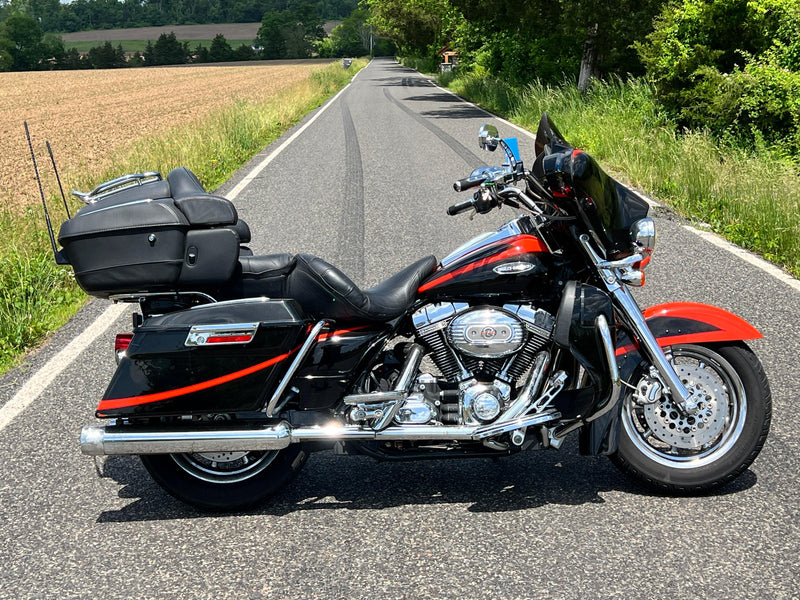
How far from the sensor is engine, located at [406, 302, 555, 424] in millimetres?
3408

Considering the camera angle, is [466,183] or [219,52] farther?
[219,52]

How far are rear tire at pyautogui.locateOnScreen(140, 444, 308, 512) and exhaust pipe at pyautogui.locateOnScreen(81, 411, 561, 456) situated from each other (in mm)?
180

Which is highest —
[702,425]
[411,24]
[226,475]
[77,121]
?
[702,425]

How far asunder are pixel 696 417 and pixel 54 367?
12.8ft

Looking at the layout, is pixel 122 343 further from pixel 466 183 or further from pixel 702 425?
pixel 702 425

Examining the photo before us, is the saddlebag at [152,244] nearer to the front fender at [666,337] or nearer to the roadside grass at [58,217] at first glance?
the front fender at [666,337]

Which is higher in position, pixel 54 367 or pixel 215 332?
pixel 215 332

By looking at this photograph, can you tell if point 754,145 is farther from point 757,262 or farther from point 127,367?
point 127,367

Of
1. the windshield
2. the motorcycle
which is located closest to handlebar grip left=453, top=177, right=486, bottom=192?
the motorcycle

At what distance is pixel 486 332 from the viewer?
3400 millimetres

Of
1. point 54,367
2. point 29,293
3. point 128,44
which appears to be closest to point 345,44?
point 128,44

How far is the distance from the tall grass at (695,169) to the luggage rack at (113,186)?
5.47m

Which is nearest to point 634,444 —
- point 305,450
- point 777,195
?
point 305,450

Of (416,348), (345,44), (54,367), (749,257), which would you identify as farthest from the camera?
(345,44)
